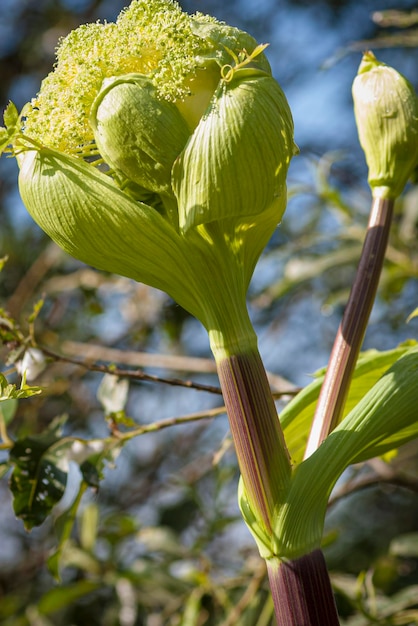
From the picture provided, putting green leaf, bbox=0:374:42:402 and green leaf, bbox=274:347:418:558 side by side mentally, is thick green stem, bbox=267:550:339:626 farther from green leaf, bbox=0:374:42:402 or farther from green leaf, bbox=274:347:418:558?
green leaf, bbox=0:374:42:402

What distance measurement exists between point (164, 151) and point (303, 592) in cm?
23

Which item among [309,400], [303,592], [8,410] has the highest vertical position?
[8,410]

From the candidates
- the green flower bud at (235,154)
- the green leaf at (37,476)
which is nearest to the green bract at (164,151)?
the green flower bud at (235,154)

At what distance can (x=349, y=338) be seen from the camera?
0.42 metres

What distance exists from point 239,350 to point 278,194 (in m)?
0.08

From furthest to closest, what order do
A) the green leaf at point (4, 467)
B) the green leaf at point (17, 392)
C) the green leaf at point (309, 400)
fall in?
the green leaf at point (4, 467)
the green leaf at point (309, 400)
the green leaf at point (17, 392)

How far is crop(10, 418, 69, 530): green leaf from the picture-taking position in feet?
1.78

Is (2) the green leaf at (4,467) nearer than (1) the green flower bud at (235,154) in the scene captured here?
No

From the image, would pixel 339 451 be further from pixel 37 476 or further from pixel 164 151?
pixel 37 476

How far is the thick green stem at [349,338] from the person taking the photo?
41 cm

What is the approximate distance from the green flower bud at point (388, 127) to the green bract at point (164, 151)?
0.10m

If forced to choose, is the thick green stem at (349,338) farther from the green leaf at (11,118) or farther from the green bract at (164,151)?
the green leaf at (11,118)

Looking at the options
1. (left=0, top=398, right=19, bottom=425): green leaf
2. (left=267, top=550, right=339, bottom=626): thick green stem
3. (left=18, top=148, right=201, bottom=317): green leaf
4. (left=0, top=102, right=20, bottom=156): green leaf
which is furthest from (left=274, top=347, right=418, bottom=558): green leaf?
(left=0, top=398, right=19, bottom=425): green leaf

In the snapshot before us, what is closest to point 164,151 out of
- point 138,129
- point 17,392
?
Answer: point 138,129
